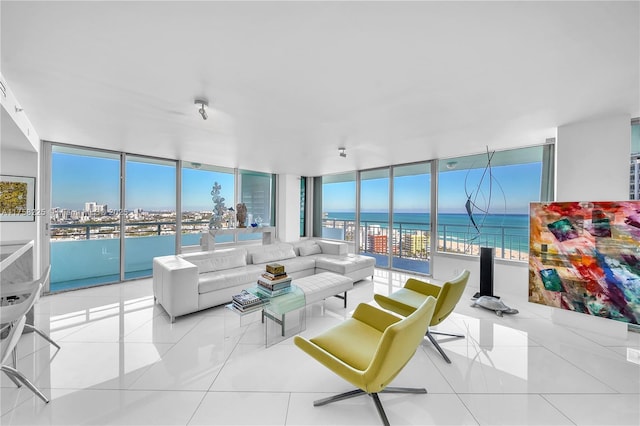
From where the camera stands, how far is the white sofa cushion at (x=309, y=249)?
5.05 meters

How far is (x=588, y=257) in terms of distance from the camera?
2.59 meters

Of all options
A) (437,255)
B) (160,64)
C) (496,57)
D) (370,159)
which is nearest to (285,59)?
(160,64)

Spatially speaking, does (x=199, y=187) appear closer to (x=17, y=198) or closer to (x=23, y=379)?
(x=17, y=198)

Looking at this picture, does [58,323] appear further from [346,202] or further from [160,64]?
[346,202]

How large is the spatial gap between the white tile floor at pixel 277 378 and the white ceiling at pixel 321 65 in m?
2.40

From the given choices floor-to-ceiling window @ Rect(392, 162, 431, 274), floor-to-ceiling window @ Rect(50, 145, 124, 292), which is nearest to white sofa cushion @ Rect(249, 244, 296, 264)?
floor-to-ceiling window @ Rect(50, 145, 124, 292)

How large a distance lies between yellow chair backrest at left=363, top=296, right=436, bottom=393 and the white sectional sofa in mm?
2472

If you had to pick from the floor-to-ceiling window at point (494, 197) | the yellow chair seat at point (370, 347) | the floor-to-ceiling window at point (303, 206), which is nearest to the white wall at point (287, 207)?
the floor-to-ceiling window at point (303, 206)

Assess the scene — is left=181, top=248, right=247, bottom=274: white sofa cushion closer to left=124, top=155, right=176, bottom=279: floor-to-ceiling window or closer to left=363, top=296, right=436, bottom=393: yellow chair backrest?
left=124, top=155, right=176, bottom=279: floor-to-ceiling window

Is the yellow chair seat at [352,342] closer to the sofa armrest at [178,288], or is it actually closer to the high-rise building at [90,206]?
the sofa armrest at [178,288]

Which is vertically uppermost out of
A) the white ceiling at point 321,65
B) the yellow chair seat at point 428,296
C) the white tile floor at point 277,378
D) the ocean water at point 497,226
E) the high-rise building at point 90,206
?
the white ceiling at point 321,65

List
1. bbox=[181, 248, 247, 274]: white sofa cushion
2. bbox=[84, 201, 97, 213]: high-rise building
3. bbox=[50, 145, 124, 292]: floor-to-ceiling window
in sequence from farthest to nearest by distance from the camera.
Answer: bbox=[84, 201, 97, 213]: high-rise building < bbox=[50, 145, 124, 292]: floor-to-ceiling window < bbox=[181, 248, 247, 274]: white sofa cushion

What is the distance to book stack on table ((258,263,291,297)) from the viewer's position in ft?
8.81

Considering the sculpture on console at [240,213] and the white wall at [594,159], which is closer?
the white wall at [594,159]
